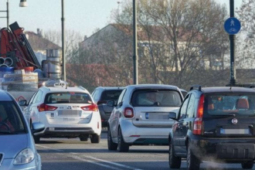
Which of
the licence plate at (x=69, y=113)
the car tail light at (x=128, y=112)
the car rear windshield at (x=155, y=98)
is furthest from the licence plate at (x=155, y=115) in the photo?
the licence plate at (x=69, y=113)

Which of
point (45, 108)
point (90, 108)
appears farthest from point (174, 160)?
point (45, 108)

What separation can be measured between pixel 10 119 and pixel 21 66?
25.8 metres

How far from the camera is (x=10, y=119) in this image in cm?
1122

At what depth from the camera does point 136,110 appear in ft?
62.0

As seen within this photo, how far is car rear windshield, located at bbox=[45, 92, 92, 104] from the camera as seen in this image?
74.6 ft

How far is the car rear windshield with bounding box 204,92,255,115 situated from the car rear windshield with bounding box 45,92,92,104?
9245 mm

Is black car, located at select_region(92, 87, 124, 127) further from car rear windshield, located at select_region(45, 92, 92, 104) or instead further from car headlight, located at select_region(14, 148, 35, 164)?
car headlight, located at select_region(14, 148, 35, 164)

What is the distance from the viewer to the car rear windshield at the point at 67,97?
22.7 meters

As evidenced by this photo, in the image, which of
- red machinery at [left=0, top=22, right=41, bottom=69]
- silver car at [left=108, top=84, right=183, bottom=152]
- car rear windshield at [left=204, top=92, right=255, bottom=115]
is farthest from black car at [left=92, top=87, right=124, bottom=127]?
car rear windshield at [left=204, top=92, right=255, bottom=115]

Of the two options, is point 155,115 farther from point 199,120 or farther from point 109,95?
point 109,95

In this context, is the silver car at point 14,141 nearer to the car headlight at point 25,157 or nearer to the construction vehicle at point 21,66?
the car headlight at point 25,157

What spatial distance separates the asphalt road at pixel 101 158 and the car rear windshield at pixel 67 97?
3.88 ft

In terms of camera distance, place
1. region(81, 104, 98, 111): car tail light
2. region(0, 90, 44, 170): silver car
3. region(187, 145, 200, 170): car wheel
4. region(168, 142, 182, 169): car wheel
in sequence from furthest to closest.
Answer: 1. region(81, 104, 98, 111): car tail light
2. region(168, 142, 182, 169): car wheel
3. region(187, 145, 200, 170): car wheel
4. region(0, 90, 44, 170): silver car

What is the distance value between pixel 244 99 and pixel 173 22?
1943 inches
